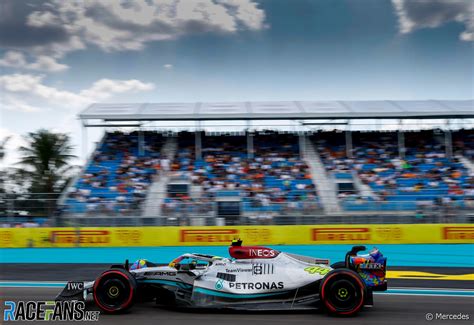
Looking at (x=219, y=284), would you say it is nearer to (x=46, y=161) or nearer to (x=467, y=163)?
(x=467, y=163)

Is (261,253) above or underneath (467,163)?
underneath

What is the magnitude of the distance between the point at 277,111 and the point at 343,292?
1423 centimetres

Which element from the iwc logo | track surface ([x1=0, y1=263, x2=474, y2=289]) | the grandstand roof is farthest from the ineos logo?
the grandstand roof

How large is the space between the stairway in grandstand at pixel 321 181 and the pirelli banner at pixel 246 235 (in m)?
0.71

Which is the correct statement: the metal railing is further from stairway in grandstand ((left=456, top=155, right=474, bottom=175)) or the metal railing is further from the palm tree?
the palm tree

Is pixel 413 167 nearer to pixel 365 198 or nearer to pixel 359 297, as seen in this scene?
pixel 365 198

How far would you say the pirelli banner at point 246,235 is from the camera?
1466cm

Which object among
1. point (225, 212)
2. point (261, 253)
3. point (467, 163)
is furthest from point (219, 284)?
point (467, 163)

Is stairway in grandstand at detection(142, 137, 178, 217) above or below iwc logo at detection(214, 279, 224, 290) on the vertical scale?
above

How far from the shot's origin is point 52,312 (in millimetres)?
7305

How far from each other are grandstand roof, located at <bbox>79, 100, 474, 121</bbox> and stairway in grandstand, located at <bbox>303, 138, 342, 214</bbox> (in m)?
1.50

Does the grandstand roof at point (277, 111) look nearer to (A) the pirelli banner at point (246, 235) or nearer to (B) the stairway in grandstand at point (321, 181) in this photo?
(B) the stairway in grandstand at point (321, 181)

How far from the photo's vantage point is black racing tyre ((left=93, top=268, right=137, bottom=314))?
23.5ft

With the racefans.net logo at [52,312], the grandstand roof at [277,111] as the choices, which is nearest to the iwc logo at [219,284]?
the racefans.net logo at [52,312]
